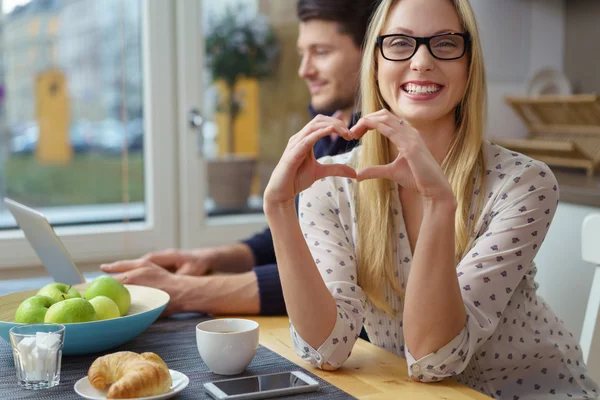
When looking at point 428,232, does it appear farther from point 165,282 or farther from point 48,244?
point 48,244

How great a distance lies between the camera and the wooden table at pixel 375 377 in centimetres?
103

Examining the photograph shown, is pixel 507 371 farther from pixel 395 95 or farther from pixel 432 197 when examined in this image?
pixel 395 95

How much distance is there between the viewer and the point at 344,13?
76.5 inches

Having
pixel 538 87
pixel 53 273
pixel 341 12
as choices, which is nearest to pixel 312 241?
pixel 53 273

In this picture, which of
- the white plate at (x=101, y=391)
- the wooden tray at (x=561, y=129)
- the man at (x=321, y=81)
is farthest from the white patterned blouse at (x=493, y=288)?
the wooden tray at (x=561, y=129)

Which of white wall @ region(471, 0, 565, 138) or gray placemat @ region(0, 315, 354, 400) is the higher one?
white wall @ region(471, 0, 565, 138)

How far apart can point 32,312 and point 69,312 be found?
0.06m

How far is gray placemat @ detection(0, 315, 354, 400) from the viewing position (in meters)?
0.99

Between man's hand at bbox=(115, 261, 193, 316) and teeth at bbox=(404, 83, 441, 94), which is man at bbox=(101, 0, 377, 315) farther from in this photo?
teeth at bbox=(404, 83, 441, 94)

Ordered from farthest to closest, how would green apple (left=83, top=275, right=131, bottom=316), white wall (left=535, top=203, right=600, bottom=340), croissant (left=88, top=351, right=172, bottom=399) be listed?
white wall (left=535, top=203, right=600, bottom=340)
green apple (left=83, top=275, right=131, bottom=316)
croissant (left=88, top=351, right=172, bottom=399)

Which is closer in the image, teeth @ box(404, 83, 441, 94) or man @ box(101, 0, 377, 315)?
teeth @ box(404, 83, 441, 94)

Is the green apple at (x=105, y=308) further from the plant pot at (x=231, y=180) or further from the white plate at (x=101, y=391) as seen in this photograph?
the plant pot at (x=231, y=180)

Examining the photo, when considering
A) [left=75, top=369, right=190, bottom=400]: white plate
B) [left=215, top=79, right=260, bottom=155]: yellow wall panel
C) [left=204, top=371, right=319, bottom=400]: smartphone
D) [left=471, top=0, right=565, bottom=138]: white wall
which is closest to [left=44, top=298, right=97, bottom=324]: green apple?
[left=75, top=369, right=190, bottom=400]: white plate

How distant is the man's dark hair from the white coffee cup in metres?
1.08
